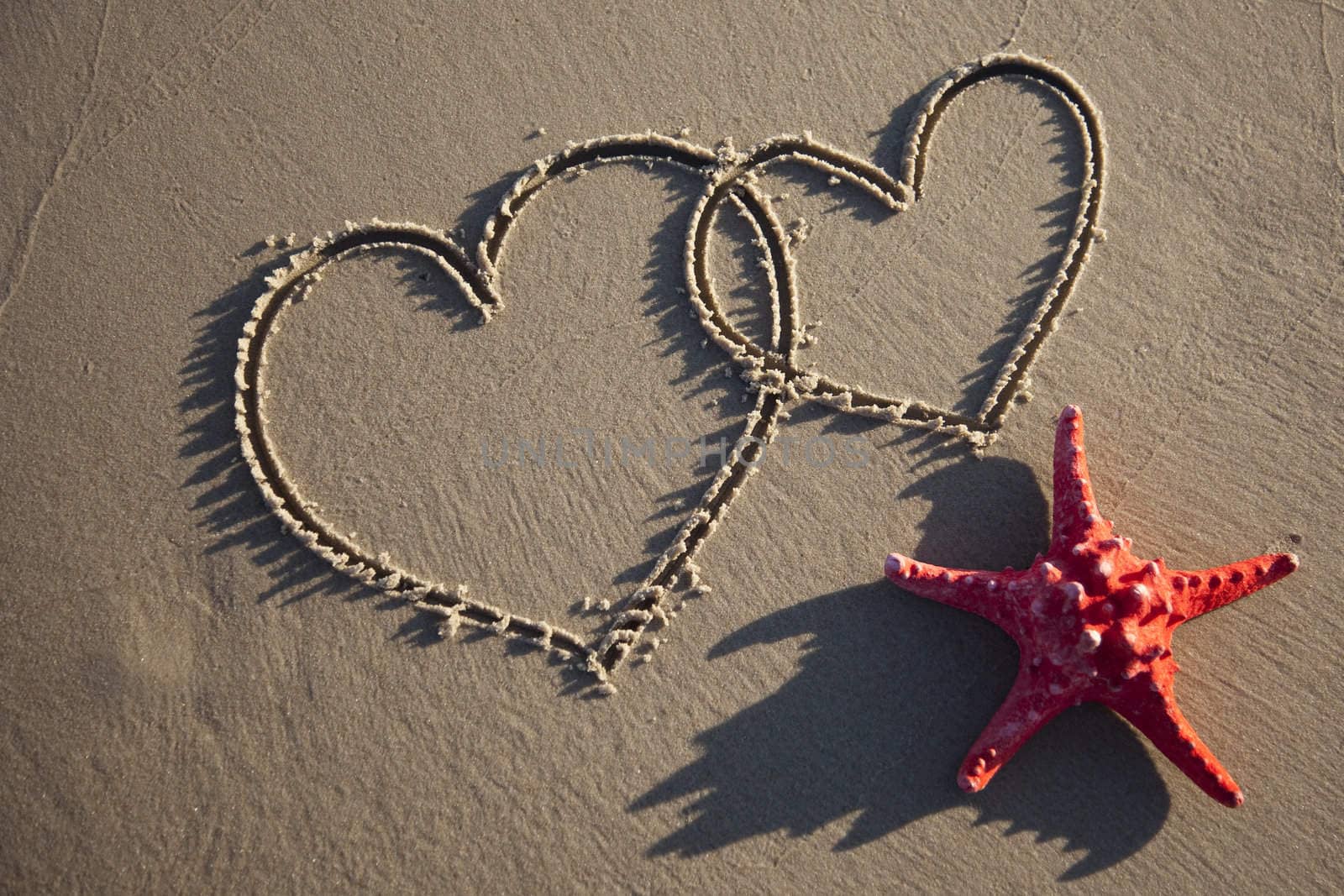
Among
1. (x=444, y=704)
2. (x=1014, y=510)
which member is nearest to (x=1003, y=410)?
(x=1014, y=510)

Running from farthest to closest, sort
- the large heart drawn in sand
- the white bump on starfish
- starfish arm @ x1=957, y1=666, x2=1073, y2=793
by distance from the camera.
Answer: the large heart drawn in sand
starfish arm @ x1=957, y1=666, x2=1073, y2=793
the white bump on starfish

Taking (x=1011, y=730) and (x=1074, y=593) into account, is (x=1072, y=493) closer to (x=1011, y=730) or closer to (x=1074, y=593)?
(x=1074, y=593)

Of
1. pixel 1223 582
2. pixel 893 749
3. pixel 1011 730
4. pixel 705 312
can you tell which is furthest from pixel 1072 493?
pixel 705 312

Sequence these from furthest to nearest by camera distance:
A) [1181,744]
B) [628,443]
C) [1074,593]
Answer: [628,443]
[1181,744]
[1074,593]

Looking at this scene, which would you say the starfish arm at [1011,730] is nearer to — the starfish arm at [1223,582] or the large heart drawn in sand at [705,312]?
the starfish arm at [1223,582]

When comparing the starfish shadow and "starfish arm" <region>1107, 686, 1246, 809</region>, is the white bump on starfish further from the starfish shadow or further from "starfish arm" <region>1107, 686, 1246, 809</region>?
the starfish shadow

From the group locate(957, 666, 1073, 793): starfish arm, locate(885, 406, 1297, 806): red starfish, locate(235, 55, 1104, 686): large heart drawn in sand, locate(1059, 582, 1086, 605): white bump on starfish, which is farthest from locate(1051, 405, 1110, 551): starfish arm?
locate(957, 666, 1073, 793): starfish arm
